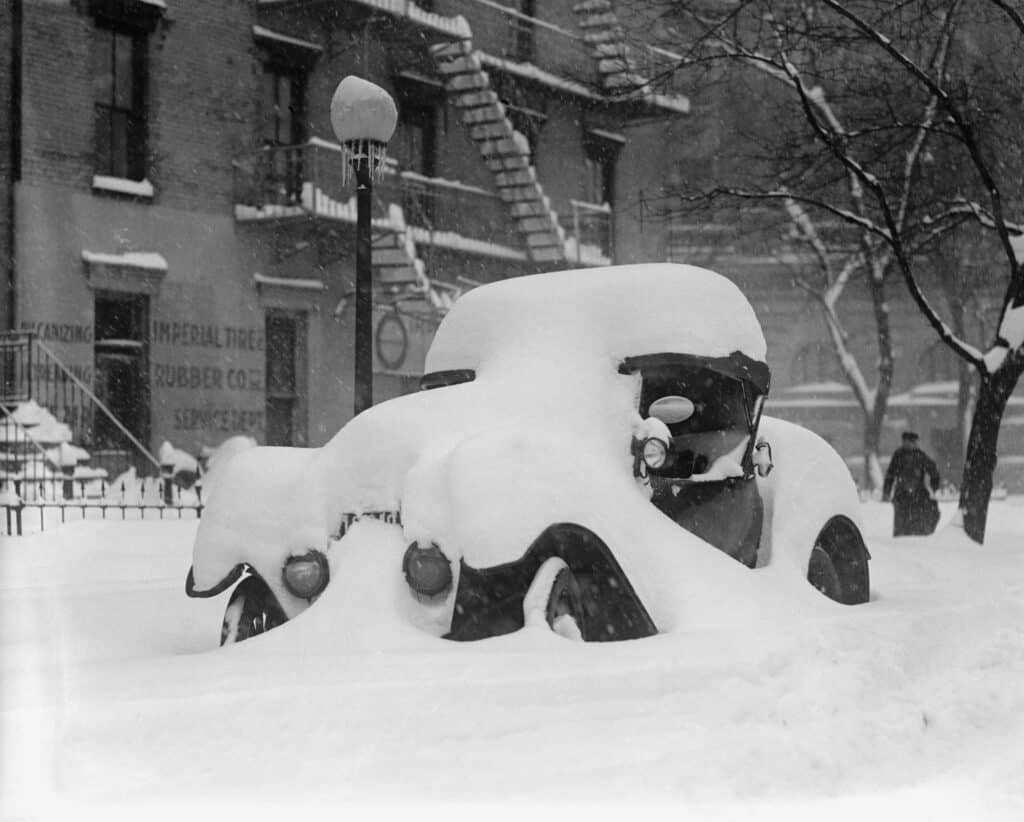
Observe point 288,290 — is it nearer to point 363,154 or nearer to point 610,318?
point 363,154

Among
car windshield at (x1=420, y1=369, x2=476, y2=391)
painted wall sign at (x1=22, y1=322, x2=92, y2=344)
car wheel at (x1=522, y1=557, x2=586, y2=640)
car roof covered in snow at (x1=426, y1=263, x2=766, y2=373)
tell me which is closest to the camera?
car wheel at (x1=522, y1=557, x2=586, y2=640)

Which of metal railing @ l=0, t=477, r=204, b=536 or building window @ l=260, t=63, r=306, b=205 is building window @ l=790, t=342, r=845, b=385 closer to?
building window @ l=260, t=63, r=306, b=205

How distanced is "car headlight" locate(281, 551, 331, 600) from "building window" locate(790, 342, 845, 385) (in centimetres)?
3432

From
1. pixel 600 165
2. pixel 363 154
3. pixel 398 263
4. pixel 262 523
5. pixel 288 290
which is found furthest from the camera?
pixel 600 165

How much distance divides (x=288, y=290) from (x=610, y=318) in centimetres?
1618

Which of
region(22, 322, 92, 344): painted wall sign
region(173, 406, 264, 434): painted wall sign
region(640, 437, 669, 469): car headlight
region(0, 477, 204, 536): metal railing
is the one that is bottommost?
region(0, 477, 204, 536): metal railing

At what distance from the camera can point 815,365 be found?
129ft

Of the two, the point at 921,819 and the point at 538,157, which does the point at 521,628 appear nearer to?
the point at 921,819

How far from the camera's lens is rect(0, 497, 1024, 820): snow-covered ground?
409 cm

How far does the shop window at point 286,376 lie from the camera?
2252 cm

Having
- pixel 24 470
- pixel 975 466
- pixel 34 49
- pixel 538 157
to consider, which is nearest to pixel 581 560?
pixel 975 466

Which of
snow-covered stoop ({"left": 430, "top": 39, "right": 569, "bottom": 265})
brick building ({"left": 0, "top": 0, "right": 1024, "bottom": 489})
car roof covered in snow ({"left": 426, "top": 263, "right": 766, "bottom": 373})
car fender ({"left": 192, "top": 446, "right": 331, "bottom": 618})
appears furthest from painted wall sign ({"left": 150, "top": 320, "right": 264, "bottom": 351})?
car fender ({"left": 192, "top": 446, "right": 331, "bottom": 618})

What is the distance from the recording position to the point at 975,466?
47.9 ft

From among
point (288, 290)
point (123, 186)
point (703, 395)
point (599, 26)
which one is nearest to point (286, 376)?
point (288, 290)
